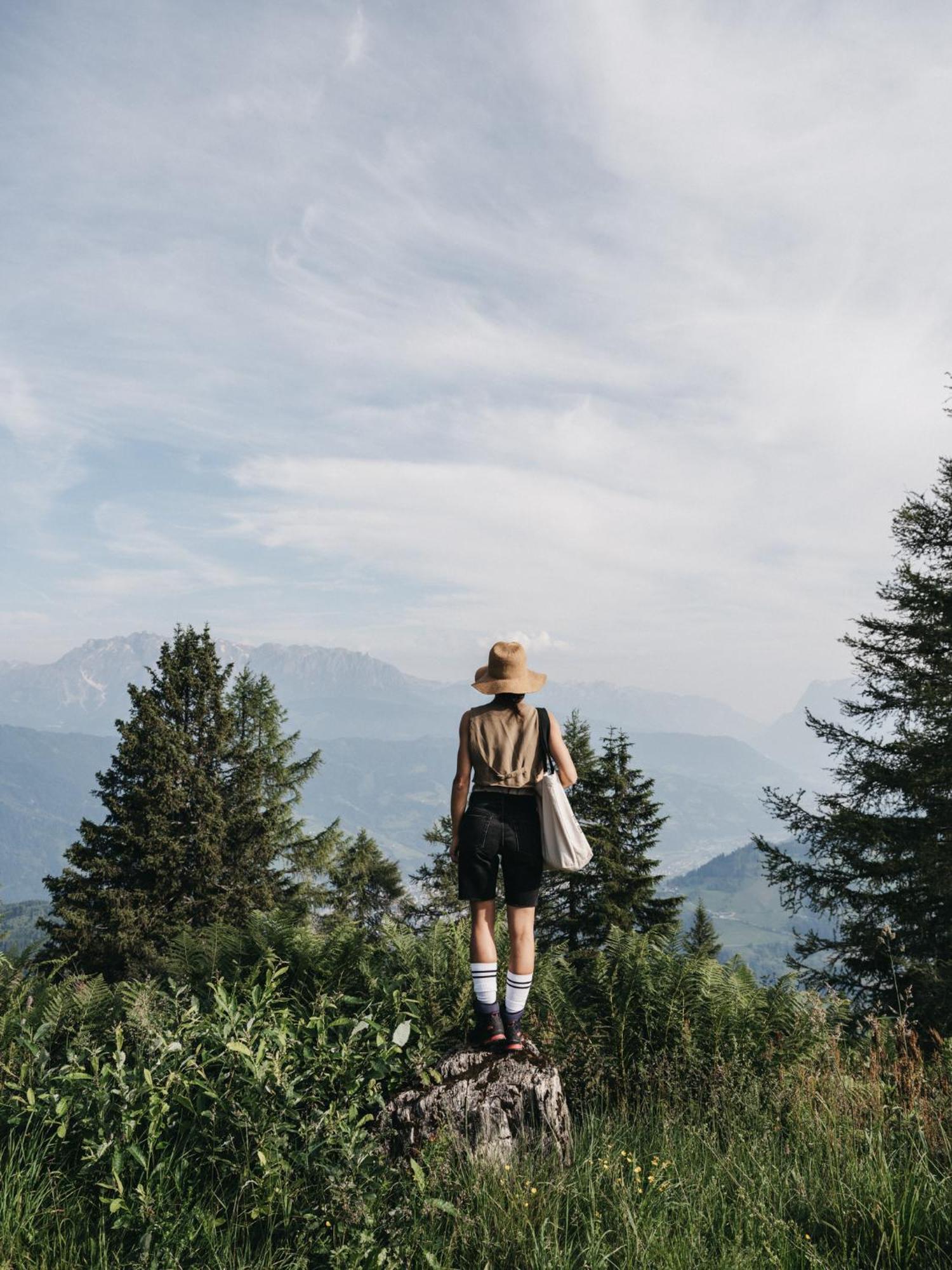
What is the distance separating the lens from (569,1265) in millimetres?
3266

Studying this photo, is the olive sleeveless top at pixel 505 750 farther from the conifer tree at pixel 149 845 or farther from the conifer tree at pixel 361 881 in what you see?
the conifer tree at pixel 361 881

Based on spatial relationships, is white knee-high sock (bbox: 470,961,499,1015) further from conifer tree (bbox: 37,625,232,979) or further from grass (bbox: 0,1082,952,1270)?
conifer tree (bbox: 37,625,232,979)

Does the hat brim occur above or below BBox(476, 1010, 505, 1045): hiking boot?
above

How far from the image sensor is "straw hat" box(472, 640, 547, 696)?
18.5ft

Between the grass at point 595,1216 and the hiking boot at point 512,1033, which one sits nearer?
the grass at point 595,1216

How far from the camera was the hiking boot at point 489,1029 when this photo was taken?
519cm

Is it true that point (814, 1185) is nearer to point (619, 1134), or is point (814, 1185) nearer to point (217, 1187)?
point (619, 1134)

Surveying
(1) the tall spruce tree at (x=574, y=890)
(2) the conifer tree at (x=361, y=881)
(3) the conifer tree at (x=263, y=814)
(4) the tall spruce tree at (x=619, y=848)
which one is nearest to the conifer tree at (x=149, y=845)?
(3) the conifer tree at (x=263, y=814)

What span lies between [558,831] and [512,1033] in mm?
1449

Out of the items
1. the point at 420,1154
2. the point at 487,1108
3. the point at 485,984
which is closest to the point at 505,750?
the point at 485,984

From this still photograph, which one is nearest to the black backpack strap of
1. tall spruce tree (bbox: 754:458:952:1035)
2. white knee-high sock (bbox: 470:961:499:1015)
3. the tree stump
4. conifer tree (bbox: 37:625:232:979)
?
white knee-high sock (bbox: 470:961:499:1015)

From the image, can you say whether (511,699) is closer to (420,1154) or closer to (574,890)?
(420,1154)

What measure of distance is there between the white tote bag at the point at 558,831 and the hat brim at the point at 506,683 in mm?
276

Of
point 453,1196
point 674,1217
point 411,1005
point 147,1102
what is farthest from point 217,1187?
point 674,1217
